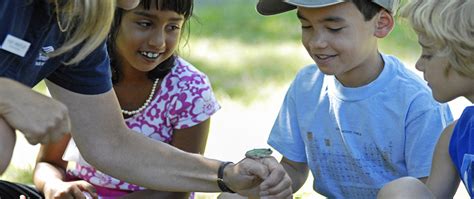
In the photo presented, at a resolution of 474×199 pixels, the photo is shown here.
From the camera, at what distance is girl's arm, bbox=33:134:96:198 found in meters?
3.67

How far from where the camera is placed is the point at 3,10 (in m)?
2.88

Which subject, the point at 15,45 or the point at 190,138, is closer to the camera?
the point at 15,45

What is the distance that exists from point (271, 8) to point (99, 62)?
2.43 ft

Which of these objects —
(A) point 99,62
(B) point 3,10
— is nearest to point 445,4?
(A) point 99,62

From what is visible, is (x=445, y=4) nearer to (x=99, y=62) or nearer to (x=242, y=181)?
(x=242, y=181)

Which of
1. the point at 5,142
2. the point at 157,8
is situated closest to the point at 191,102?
the point at 157,8

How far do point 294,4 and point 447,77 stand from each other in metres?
0.57

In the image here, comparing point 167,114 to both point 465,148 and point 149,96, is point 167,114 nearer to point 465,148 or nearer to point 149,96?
point 149,96

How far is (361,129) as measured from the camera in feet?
11.7

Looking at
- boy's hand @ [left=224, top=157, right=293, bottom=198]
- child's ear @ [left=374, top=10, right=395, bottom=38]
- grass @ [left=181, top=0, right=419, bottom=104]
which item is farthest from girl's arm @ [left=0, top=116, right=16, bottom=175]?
grass @ [left=181, top=0, right=419, bottom=104]

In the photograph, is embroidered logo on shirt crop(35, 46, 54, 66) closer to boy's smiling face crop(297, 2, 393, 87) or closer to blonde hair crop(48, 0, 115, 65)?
blonde hair crop(48, 0, 115, 65)

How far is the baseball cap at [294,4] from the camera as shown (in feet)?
11.3

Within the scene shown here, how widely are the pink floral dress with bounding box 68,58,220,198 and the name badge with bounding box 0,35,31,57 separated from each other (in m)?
0.88

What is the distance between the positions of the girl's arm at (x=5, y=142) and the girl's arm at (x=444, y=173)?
3.93 feet
